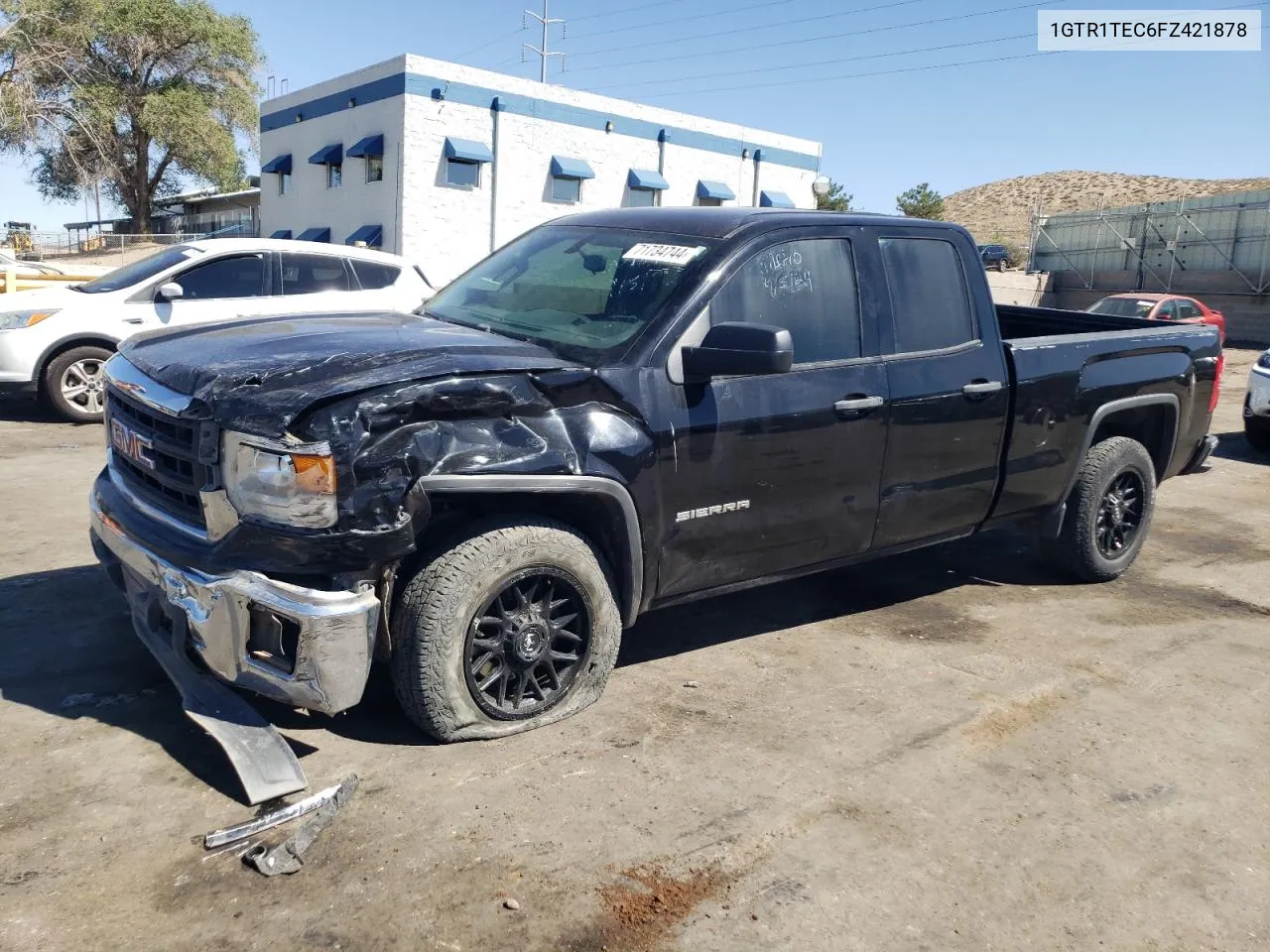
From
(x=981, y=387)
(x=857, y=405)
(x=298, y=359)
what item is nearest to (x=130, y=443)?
(x=298, y=359)

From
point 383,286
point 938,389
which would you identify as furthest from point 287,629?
point 383,286

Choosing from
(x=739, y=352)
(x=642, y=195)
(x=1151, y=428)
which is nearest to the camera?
(x=739, y=352)

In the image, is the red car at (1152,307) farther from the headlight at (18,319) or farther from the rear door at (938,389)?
the headlight at (18,319)

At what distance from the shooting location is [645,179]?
30.4 m

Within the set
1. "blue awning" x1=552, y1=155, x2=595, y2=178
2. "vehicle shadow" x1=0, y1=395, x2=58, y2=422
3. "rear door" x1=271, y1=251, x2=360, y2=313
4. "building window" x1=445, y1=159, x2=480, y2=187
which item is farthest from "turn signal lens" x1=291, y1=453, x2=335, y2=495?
"blue awning" x1=552, y1=155, x2=595, y2=178

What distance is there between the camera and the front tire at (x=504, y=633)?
340 centimetres

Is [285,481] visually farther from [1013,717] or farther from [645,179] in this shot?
[645,179]

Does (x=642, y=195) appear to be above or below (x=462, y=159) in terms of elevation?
below

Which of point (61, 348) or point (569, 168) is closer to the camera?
point (61, 348)

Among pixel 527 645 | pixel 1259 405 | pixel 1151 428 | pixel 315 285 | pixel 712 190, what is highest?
pixel 712 190

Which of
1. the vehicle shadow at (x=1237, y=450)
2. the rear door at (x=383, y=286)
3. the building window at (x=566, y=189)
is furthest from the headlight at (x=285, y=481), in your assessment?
the building window at (x=566, y=189)

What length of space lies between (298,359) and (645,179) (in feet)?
92.6

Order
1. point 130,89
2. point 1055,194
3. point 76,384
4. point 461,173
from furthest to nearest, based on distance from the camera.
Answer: point 1055,194, point 130,89, point 461,173, point 76,384

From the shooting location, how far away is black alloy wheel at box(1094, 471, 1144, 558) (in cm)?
593
